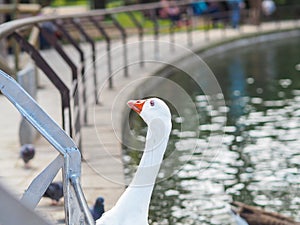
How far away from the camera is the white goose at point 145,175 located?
160 inches

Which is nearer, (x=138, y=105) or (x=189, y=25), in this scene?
(x=138, y=105)

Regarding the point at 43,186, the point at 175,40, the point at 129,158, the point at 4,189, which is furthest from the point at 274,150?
the point at 175,40

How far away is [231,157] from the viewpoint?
997 cm

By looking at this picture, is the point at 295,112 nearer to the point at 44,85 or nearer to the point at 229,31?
the point at 44,85

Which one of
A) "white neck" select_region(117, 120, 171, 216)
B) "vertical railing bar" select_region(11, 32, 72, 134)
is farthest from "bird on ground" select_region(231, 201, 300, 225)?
"white neck" select_region(117, 120, 171, 216)

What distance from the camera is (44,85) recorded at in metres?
14.2

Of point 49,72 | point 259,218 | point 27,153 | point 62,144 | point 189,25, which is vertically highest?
point 62,144

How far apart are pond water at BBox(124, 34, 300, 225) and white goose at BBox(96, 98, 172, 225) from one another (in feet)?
10.7

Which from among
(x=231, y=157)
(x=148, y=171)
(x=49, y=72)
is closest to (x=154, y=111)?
(x=148, y=171)

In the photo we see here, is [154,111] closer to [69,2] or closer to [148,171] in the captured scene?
[148,171]

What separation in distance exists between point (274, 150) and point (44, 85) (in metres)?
5.01

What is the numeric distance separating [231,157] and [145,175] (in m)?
5.90

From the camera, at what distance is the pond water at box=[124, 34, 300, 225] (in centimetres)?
805

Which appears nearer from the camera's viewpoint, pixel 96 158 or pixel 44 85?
pixel 96 158
